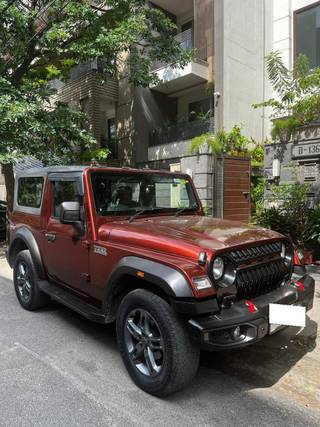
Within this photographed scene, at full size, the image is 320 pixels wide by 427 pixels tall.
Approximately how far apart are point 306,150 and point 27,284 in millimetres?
6090

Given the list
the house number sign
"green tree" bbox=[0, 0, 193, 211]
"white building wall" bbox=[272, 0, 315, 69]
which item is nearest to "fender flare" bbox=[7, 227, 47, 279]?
"green tree" bbox=[0, 0, 193, 211]

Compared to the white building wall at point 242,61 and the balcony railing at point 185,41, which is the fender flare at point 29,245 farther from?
the balcony railing at point 185,41

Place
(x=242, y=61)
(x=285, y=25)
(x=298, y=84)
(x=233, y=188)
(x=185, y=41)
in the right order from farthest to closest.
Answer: (x=185, y=41), (x=242, y=61), (x=285, y=25), (x=233, y=188), (x=298, y=84)

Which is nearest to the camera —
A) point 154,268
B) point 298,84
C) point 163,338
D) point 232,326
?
point 232,326

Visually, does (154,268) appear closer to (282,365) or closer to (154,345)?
(154,345)

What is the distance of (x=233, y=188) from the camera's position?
33.2ft

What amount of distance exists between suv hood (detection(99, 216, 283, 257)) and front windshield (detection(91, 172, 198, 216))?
0.24m

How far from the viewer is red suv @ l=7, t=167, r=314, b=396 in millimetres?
2938

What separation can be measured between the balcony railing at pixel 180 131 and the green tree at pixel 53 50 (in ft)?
7.40

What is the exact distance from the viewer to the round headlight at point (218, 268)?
303 centimetres

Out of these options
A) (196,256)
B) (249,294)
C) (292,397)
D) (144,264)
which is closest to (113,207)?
(144,264)

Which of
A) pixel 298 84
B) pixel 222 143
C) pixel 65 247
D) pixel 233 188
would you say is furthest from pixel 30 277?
pixel 222 143

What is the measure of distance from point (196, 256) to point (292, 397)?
144cm

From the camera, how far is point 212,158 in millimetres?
9656
